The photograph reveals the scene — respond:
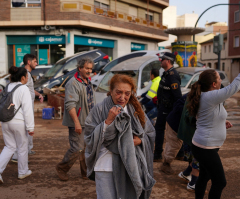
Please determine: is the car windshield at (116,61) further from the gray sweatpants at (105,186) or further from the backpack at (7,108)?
the gray sweatpants at (105,186)

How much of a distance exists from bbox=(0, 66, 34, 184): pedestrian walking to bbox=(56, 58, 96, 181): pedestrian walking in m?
0.59

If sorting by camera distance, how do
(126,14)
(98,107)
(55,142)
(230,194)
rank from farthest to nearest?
(126,14), (55,142), (230,194), (98,107)

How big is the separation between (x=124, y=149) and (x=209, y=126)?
1215 millimetres

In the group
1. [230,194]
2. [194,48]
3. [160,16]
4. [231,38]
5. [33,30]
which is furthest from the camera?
[231,38]

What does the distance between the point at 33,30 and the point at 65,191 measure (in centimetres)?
2102

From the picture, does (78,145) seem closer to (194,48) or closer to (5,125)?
(5,125)

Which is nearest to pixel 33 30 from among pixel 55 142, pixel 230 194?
pixel 55 142

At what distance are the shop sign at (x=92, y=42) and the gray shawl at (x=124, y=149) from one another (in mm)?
21532

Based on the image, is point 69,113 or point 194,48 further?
point 194,48

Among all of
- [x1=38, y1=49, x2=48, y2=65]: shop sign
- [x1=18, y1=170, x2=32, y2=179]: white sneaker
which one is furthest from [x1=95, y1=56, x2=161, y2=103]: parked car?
[x1=38, y1=49, x2=48, y2=65]: shop sign

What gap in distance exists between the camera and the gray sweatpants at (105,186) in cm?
273

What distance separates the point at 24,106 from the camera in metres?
4.74

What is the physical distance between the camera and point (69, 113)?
14.9 feet

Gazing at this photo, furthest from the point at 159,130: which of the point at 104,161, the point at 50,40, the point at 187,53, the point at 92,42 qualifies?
the point at 92,42
